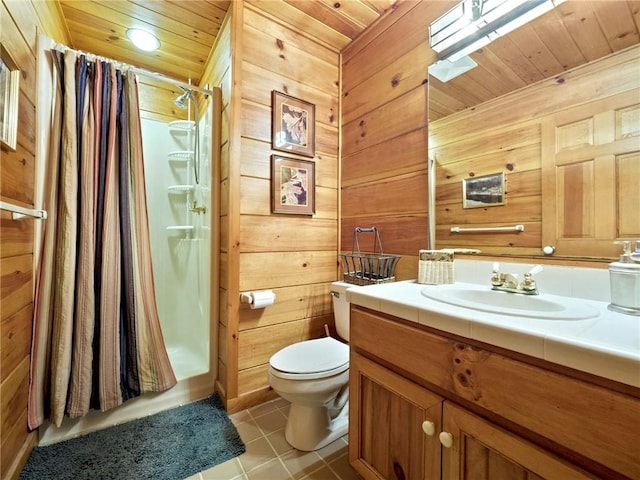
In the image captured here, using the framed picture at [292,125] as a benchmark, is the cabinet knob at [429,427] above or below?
below

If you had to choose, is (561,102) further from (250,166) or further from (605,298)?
(250,166)

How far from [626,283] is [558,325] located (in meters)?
0.34

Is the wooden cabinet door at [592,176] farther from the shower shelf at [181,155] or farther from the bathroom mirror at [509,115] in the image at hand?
the shower shelf at [181,155]

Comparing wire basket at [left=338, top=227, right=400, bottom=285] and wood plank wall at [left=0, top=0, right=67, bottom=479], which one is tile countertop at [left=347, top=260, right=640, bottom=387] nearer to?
wire basket at [left=338, top=227, right=400, bottom=285]

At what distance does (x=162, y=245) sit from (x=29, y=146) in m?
1.16

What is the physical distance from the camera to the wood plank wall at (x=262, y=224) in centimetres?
156

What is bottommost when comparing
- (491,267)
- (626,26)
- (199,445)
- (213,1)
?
(199,445)

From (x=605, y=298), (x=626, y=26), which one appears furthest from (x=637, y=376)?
(x=626, y=26)

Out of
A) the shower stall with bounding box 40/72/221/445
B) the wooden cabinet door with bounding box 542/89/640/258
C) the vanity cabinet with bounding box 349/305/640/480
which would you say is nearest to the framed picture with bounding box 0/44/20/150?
the shower stall with bounding box 40/72/221/445

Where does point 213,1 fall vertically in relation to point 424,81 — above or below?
above

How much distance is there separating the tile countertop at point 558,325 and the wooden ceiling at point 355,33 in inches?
30.8

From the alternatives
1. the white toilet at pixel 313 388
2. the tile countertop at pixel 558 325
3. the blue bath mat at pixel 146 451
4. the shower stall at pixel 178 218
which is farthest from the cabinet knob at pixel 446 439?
the shower stall at pixel 178 218

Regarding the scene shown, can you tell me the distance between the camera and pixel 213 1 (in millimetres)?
1562

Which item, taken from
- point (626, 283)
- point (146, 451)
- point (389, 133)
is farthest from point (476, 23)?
point (146, 451)
